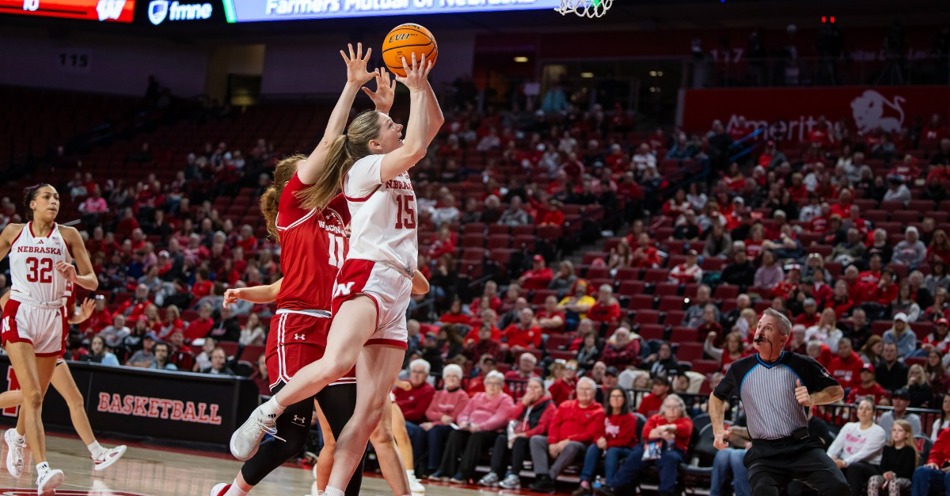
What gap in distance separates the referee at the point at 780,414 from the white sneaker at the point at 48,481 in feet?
13.0

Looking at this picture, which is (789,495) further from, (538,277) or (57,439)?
(538,277)

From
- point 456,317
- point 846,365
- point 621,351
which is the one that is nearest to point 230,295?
point 621,351

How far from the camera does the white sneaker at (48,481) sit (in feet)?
22.1

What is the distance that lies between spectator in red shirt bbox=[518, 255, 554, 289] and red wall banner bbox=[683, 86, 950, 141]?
7.00m

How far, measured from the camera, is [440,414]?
39.9 feet

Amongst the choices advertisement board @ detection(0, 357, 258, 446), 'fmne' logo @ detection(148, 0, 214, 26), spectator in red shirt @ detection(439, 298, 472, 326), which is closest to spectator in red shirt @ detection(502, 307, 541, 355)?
spectator in red shirt @ detection(439, 298, 472, 326)

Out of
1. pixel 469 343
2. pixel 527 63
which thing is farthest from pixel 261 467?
pixel 527 63

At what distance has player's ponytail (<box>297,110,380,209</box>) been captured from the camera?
5277 millimetres

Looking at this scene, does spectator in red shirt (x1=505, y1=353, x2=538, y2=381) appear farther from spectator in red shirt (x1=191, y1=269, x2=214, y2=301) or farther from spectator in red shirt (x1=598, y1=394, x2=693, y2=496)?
spectator in red shirt (x1=191, y1=269, x2=214, y2=301)

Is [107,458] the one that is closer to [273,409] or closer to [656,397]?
[273,409]

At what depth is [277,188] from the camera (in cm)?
587

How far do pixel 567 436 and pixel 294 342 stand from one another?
6436 millimetres

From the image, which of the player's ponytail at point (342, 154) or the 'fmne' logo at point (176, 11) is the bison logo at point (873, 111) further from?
the player's ponytail at point (342, 154)

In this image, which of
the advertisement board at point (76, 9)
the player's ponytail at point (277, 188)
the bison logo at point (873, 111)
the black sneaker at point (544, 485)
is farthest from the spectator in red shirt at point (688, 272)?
the advertisement board at point (76, 9)
